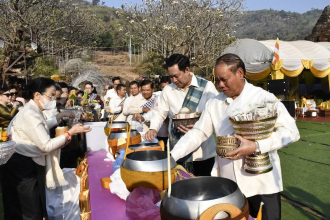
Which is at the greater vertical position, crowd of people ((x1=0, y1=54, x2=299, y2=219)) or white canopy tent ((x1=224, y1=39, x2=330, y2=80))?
white canopy tent ((x1=224, y1=39, x2=330, y2=80))

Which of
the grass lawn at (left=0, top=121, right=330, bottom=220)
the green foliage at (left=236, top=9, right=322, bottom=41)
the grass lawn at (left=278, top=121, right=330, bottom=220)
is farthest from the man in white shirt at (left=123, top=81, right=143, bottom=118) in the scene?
the green foliage at (left=236, top=9, right=322, bottom=41)

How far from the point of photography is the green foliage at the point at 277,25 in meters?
81.8

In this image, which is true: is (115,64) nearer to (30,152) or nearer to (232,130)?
(30,152)

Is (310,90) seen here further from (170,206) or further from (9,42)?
(170,206)

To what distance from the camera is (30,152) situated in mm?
2820

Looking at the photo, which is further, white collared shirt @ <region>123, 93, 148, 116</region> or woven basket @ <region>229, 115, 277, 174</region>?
white collared shirt @ <region>123, 93, 148, 116</region>

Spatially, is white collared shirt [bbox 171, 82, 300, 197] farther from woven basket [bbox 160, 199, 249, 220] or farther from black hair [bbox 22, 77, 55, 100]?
black hair [bbox 22, 77, 55, 100]

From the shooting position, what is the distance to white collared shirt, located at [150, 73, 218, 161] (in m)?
2.80

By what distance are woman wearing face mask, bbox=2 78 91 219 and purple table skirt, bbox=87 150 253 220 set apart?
39 centimetres

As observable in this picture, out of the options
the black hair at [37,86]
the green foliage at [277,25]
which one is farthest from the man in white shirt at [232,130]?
the green foliage at [277,25]

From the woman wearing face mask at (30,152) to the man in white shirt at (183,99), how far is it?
2.44ft

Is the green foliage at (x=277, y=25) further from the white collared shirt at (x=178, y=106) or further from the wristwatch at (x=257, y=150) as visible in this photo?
the wristwatch at (x=257, y=150)

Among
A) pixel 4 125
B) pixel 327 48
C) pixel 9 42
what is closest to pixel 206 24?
pixel 327 48

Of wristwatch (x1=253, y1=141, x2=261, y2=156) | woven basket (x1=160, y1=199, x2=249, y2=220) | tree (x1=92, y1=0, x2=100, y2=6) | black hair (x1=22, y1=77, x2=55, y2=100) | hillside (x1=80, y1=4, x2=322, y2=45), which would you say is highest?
tree (x1=92, y1=0, x2=100, y2=6)
